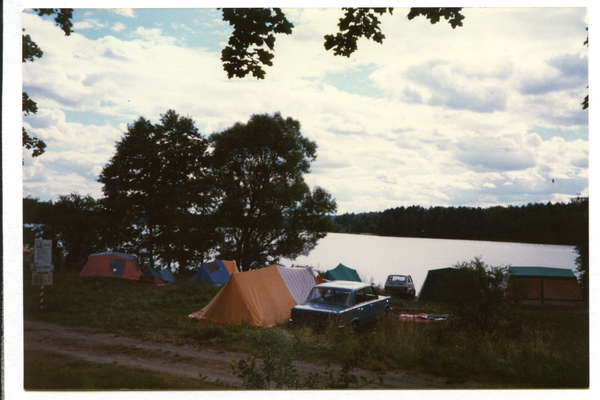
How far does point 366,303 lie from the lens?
9.23m

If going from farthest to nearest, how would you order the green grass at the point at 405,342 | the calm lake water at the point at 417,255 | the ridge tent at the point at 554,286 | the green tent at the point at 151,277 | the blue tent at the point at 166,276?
1. the blue tent at the point at 166,276
2. the green tent at the point at 151,277
3. the ridge tent at the point at 554,286
4. the calm lake water at the point at 417,255
5. the green grass at the point at 405,342

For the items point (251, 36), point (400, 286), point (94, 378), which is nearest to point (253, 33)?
point (251, 36)

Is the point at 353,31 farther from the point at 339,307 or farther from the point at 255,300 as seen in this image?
the point at 255,300

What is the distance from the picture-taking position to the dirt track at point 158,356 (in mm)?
5758

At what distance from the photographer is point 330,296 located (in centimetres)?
905

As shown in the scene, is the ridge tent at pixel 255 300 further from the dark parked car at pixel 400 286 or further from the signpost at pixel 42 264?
the dark parked car at pixel 400 286

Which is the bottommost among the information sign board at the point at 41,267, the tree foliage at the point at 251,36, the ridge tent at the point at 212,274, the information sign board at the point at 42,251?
the ridge tent at the point at 212,274

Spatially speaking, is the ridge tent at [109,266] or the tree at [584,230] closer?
the tree at [584,230]

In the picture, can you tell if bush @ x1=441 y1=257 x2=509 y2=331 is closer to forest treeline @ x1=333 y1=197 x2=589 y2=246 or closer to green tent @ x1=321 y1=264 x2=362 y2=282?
forest treeline @ x1=333 y1=197 x2=589 y2=246

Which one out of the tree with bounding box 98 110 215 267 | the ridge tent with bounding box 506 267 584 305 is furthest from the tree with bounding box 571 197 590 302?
the tree with bounding box 98 110 215 267

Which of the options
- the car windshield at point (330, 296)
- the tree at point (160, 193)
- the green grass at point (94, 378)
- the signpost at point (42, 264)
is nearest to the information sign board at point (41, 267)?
the signpost at point (42, 264)

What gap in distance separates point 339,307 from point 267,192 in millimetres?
11513

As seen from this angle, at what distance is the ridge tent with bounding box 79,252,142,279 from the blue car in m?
14.7

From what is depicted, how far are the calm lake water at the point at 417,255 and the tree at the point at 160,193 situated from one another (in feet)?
21.1
